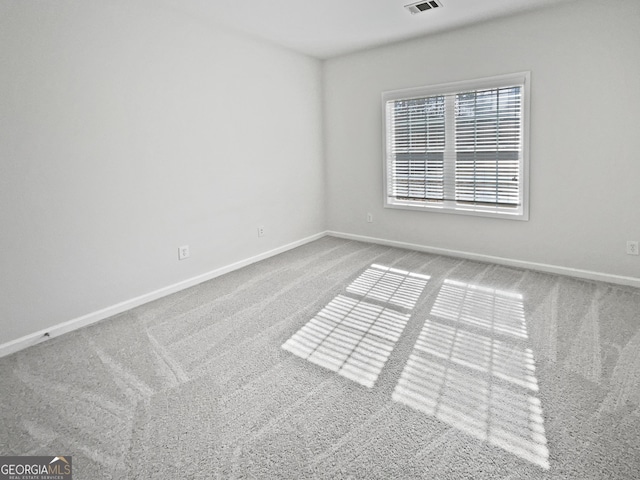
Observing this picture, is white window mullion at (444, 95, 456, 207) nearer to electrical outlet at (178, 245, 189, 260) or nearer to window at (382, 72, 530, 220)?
window at (382, 72, 530, 220)

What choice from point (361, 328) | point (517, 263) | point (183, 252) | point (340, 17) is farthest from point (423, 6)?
point (183, 252)

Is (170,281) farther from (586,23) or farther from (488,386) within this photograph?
(586,23)

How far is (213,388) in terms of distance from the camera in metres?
2.24

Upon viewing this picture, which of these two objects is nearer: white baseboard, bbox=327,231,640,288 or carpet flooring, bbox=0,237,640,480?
carpet flooring, bbox=0,237,640,480

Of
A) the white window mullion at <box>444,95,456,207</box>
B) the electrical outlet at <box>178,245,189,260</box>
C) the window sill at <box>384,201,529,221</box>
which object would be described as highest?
the white window mullion at <box>444,95,456,207</box>

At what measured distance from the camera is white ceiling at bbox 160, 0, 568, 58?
344cm

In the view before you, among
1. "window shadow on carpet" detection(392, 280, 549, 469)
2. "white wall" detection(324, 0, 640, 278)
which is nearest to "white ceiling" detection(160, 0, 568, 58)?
"white wall" detection(324, 0, 640, 278)

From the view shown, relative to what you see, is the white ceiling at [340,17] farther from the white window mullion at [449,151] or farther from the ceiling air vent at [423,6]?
the white window mullion at [449,151]

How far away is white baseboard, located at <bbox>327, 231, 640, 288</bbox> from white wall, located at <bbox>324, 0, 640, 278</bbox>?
50 millimetres

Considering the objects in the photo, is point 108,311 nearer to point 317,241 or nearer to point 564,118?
point 317,241

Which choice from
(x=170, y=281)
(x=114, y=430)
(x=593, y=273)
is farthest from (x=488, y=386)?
(x=170, y=281)

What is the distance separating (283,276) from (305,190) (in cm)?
Result: 163

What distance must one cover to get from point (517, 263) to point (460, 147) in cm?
139

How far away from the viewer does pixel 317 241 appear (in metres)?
5.52
